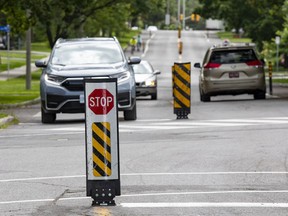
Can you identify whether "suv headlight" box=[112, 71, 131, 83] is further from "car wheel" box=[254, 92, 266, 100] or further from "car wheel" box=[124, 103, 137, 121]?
"car wheel" box=[254, 92, 266, 100]

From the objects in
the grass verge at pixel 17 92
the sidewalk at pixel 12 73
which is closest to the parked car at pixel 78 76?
the grass verge at pixel 17 92

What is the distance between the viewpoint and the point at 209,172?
12.9 m

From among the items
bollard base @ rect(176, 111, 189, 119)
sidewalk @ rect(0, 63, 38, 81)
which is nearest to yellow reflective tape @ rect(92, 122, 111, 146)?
bollard base @ rect(176, 111, 189, 119)

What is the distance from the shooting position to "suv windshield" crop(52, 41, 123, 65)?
2311cm

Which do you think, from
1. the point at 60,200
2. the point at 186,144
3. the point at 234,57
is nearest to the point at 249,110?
the point at 234,57

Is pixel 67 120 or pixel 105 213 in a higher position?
pixel 105 213

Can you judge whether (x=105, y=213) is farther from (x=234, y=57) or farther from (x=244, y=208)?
(x=234, y=57)

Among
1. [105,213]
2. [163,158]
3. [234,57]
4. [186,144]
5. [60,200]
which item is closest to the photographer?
[105,213]

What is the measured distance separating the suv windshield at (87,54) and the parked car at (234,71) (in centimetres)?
929

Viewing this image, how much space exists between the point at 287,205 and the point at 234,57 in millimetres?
22825

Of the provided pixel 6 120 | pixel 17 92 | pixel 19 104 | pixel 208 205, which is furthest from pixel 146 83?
pixel 208 205

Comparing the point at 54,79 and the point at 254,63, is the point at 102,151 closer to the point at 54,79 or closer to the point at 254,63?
the point at 54,79

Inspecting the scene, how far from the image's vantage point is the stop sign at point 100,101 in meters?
10.4

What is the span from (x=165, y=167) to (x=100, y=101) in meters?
3.28
